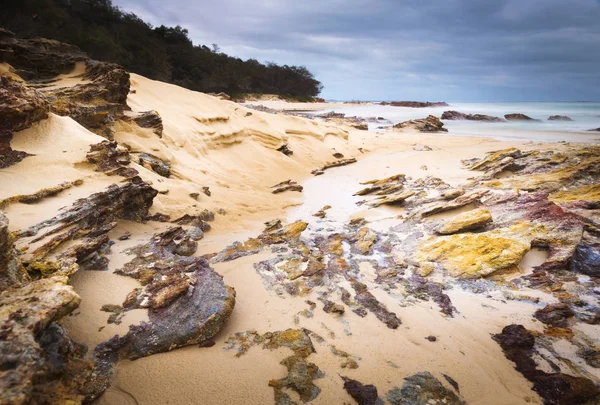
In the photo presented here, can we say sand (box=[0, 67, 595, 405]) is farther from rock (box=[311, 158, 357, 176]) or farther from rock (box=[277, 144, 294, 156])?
rock (box=[277, 144, 294, 156])

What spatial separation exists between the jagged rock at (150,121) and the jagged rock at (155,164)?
3.83 feet

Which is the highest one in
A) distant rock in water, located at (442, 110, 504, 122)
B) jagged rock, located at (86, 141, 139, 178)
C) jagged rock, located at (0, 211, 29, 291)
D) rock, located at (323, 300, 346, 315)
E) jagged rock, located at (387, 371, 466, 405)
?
distant rock in water, located at (442, 110, 504, 122)

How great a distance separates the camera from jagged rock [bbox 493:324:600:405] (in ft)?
8.24

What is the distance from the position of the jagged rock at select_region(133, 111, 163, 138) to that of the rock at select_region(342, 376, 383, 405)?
7.53 m

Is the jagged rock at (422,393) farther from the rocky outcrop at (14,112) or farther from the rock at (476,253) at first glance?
the rocky outcrop at (14,112)

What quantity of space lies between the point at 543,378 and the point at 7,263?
4488 mm

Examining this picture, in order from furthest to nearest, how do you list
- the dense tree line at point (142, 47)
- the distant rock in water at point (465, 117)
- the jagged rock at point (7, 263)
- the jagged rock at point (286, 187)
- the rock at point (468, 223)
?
1. the distant rock in water at point (465, 117)
2. the dense tree line at point (142, 47)
3. the jagged rock at point (286, 187)
4. the rock at point (468, 223)
5. the jagged rock at point (7, 263)

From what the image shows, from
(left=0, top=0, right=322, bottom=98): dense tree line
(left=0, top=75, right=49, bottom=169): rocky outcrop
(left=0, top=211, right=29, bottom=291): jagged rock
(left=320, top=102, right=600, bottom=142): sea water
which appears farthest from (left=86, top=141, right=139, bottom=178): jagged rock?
(left=320, top=102, right=600, bottom=142): sea water

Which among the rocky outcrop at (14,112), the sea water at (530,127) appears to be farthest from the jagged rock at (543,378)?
the sea water at (530,127)

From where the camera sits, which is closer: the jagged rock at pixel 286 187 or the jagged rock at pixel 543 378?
the jagged rock at pixel 543 378

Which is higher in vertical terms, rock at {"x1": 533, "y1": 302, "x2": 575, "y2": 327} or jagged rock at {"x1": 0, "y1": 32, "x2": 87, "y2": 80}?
jagged rock at {"x1": 0, "y1": 32, "x2": 87, "y2": 80}

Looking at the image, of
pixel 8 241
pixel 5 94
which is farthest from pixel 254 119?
pixel 8 241

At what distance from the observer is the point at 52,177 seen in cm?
412

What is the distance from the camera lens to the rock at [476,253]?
167 inches
